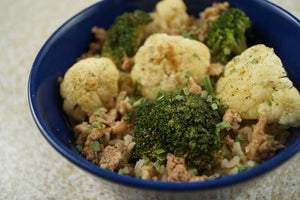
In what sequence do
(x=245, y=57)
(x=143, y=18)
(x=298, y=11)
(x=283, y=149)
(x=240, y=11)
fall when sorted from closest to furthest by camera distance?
1. (x=283, y=149)
2. (x=245, y=57)
3. (x=240, y=11)
4. (x=143, y=18)
5. (x=298, y=11)

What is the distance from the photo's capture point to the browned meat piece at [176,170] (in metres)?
1.55

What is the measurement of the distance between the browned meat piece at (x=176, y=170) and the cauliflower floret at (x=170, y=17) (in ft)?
3.11

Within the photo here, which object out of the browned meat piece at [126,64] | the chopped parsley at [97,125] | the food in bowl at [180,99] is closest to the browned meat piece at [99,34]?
the food in bowl at [180,99]

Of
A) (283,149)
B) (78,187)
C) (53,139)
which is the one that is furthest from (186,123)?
(78,187)

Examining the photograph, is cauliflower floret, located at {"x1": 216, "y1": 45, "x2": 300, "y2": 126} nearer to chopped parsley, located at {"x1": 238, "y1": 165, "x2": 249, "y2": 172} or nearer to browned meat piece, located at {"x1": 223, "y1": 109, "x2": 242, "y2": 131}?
browned meat piece, located at {"x1": 223, "y1": 109, "x2": 242, "y2": 131}

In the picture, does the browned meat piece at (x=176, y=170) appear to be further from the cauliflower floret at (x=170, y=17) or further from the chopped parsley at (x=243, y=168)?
the cauliflower floret at (x=170, y=17)

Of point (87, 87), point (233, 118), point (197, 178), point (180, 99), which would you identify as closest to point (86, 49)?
point (87, 87)

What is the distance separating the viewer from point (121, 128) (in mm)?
1887

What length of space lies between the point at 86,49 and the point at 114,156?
87 cm

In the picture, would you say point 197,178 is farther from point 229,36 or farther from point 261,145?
point 229,36

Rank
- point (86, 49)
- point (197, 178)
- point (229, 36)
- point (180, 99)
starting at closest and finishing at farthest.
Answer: point (197, 178), point (180, 99), point (229, 36), point (86, 49)

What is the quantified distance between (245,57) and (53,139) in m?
1.00

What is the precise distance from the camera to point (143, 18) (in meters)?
2.34

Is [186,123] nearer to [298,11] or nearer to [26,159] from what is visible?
[26,159]
